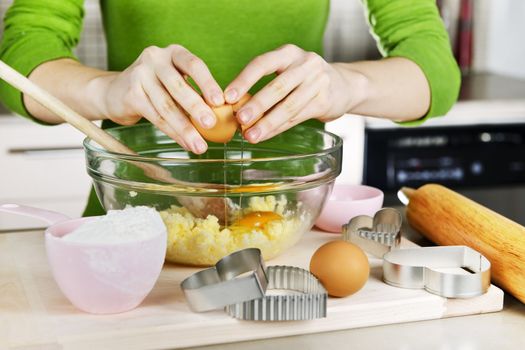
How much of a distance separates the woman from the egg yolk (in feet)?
0.33

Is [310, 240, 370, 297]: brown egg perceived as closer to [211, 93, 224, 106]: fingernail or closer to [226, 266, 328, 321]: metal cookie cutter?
[226, 266, 328, 321]: metal cookie cutter

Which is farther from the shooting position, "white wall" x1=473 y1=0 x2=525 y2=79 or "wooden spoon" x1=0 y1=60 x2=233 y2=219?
"white wall" x1=473 y1=0 x2=525 y2=79

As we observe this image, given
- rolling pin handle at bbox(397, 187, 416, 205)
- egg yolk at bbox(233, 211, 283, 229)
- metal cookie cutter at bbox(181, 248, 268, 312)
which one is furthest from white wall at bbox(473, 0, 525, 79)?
metal cookie cutter at bbox(181, 248, 268, 312)

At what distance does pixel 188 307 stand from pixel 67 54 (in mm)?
600

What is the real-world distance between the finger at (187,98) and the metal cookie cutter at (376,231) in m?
0.28

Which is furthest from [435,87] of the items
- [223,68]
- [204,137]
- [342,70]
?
[204,137]

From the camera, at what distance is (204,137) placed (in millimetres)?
995

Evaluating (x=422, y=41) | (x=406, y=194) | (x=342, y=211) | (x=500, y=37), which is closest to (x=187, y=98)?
(x=342, y=211)

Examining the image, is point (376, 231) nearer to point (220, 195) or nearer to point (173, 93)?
point (220, 195)

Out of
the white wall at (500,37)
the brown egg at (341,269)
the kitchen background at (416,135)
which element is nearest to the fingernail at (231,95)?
the brown egg at (341,269)

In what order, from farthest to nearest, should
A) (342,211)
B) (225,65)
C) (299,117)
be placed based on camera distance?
(225,65) → (342,211) → (299,117)

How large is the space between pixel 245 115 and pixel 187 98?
71 mm

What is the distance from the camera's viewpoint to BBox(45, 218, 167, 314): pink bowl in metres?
0.83

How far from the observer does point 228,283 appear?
830 mm
